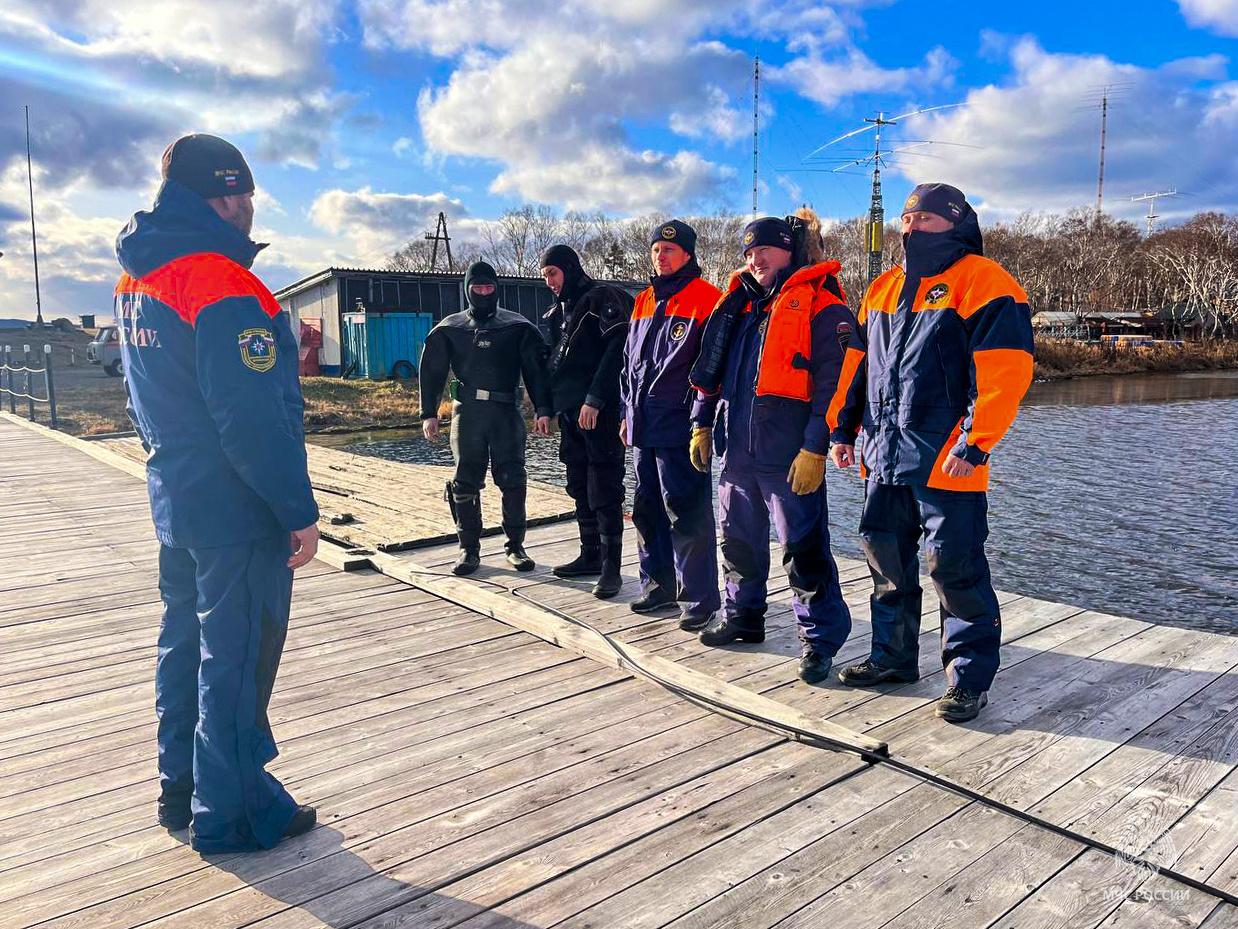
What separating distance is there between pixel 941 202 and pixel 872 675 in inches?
73.4

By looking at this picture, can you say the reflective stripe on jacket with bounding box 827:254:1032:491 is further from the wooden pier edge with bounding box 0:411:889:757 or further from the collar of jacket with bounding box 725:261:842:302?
the wooden pier edge with bounding box 0:411:889:757

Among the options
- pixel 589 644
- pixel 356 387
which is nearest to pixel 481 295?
pixel 589 644

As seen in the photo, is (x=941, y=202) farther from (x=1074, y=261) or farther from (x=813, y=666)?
(x=1074, y=261)

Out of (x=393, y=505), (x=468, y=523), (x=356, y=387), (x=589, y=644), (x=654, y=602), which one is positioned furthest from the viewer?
(x=356, y=387)

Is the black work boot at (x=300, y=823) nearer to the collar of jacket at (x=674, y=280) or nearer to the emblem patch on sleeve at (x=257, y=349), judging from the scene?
the emblem patch on sleeve at (x=257, y=349)

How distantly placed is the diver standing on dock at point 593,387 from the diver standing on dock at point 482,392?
226mm

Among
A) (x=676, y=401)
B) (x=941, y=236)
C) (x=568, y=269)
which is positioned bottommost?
(x=676, y=401)

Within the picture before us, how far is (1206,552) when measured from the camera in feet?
35.4

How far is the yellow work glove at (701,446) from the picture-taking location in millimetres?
4059

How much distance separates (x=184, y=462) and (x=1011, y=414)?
255cm

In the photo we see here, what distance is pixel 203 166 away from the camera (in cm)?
227

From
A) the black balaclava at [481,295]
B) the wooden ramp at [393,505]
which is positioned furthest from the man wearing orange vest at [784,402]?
the wooden ramp at [393,505]

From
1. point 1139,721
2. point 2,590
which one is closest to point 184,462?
point 1139,721

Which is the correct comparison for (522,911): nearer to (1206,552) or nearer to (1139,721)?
(1139,721)
